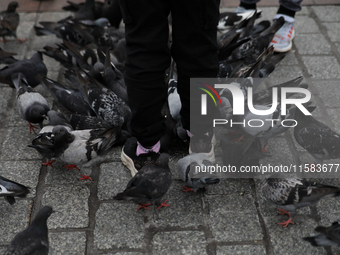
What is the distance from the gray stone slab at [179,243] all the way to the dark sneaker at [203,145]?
33.3 inches

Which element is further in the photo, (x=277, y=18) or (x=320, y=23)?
(x=320, y=23)

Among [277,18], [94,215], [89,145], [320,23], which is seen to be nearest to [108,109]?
[89,145]

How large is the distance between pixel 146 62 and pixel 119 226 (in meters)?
1.38

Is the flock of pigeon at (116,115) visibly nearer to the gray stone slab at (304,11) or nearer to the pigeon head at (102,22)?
the pigeon head at (102,22)

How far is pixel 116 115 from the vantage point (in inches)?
160

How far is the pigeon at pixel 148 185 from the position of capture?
3006 mm

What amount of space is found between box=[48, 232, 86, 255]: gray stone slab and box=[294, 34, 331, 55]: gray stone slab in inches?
165

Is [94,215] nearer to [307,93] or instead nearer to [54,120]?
[54,120]

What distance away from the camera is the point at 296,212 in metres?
3.07

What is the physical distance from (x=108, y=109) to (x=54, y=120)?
617 millimetres

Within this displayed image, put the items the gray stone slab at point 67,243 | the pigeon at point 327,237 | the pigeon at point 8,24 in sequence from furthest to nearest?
1. the pigeon at point 8,24
2. the gray stone slab at point 67,243
3. the pigeon at point 327,237

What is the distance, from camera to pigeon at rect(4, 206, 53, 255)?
258 cm

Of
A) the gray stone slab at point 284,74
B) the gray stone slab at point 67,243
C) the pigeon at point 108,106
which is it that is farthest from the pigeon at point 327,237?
the gray stone slab at point 284,74

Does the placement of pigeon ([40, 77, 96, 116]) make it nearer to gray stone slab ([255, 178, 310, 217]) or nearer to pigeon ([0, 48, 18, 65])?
pigeon ([0, 48, 18, 65])
